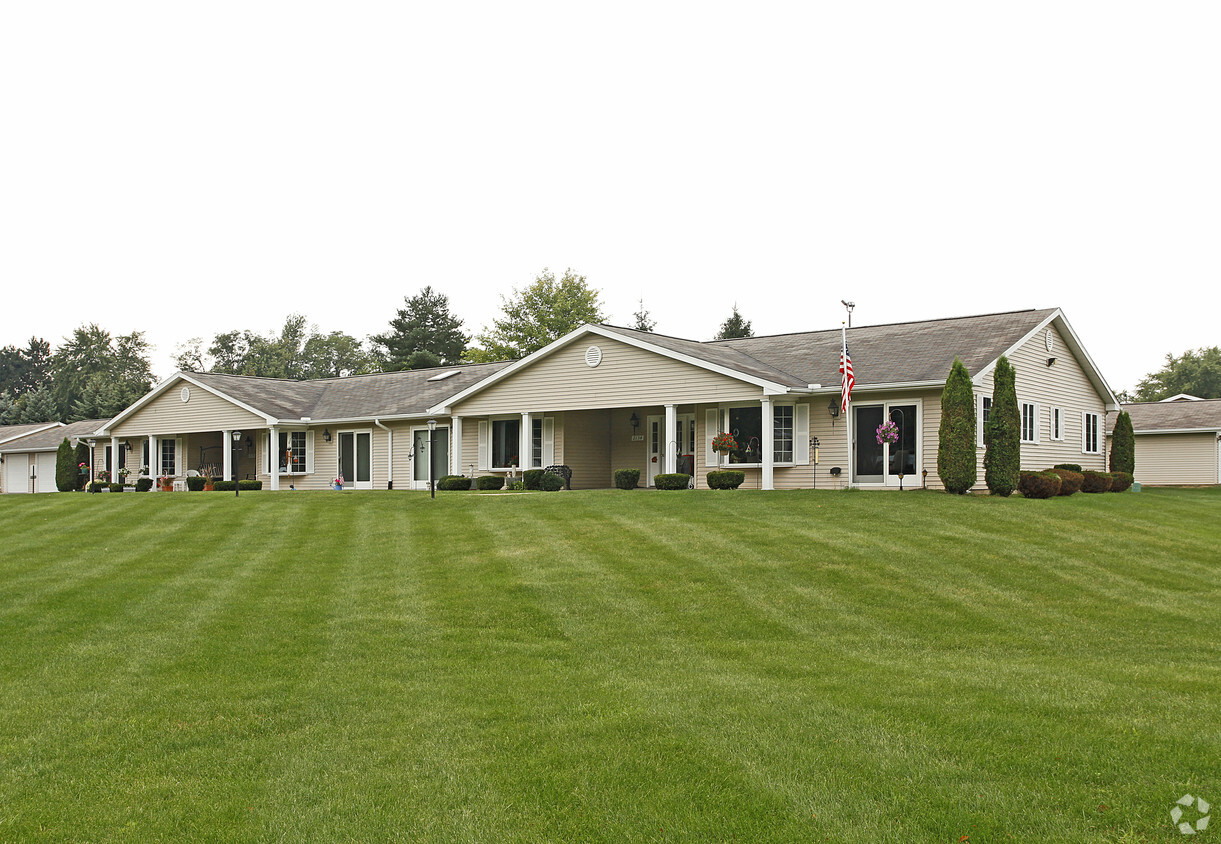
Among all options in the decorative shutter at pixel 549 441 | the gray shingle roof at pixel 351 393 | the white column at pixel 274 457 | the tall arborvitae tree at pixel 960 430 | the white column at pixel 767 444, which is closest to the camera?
the tall arborvitae tree at pixel 960 430

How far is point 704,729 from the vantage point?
6055 millimetres

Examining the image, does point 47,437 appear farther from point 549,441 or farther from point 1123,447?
point 1123,447

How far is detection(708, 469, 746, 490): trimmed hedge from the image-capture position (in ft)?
73.6

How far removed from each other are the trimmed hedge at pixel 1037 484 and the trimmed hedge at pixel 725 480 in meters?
5.93

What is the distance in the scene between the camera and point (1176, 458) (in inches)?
1319

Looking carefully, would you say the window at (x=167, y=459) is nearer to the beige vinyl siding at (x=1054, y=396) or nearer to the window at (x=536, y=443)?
the window at (x=536, y=443)

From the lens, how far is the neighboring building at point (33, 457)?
142ft

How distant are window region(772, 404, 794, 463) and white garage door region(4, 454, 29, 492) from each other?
1472 inches

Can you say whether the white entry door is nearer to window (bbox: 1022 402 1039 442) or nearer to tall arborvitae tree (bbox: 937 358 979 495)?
tall arborvitae tree (bbox: 937 358 979 495)

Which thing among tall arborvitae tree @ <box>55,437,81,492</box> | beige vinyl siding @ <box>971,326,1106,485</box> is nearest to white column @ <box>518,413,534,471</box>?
beige vinyl siding @ <box>971,326,1106,485</box>

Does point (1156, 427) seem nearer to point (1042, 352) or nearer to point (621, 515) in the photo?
point (1042, 352)

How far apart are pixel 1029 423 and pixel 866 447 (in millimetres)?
4307

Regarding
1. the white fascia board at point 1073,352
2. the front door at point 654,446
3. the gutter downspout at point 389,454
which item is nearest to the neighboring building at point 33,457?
the gutter downspout at point 389,454

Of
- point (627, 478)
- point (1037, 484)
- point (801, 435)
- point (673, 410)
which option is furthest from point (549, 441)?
point (1037, 484)
